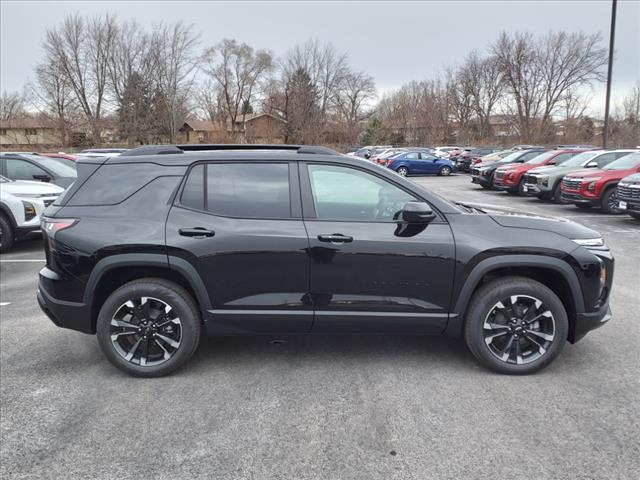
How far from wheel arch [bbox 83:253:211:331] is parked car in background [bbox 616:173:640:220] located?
9919mm

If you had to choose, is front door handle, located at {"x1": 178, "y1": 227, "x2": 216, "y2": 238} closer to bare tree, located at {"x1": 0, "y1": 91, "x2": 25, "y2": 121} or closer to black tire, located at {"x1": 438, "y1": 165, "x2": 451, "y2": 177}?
black tire, located at {"x1": 438, "y1": 165, "x2": 451, "y2": 177}

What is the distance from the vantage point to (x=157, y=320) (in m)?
3.43

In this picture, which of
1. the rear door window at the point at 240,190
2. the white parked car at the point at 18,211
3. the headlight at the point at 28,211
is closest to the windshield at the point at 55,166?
the white parked car at the point at 18,211

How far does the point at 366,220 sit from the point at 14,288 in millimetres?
5245

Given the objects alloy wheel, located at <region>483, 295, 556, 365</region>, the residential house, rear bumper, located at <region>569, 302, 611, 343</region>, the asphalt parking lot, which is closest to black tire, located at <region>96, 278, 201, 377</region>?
the asphalt parking lot

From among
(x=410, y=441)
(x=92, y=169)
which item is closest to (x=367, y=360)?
(x=410, y=441)

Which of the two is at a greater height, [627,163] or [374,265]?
[627,163]

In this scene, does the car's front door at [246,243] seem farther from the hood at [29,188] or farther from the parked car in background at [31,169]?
the parked car in background at [31,169]

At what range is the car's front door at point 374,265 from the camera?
3314 mm

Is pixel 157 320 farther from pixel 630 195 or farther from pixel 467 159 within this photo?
pixel 467 159

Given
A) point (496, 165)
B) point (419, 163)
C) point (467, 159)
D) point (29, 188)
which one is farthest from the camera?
point (467, 159)

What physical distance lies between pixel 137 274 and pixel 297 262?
51.1 inches

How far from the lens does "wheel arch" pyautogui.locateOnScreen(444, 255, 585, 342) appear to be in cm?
333

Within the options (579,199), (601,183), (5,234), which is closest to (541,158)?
(579,199)
